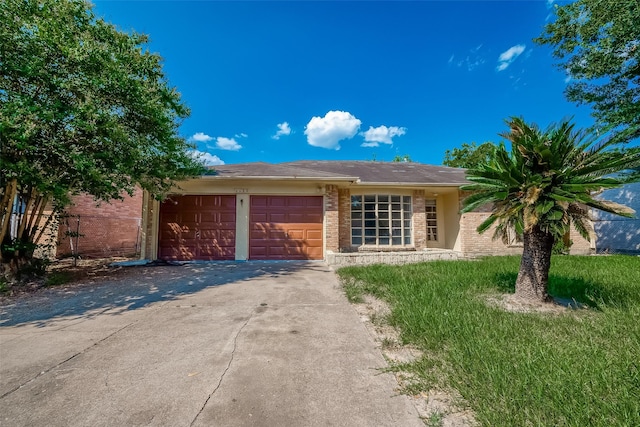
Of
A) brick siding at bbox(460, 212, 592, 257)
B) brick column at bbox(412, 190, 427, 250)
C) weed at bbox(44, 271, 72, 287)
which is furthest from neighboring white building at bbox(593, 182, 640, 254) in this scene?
weed at bbox(44, 271, 72, 287)

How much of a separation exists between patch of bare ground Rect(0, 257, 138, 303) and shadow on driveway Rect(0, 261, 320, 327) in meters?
0.27

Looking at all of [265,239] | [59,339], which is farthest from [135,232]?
[59,339]

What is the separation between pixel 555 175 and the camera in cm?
411

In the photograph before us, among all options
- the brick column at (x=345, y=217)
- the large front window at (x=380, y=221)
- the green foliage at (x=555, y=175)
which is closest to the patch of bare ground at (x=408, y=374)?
the green foliage at (x=555, y=175)

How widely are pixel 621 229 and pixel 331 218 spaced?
1513 cm

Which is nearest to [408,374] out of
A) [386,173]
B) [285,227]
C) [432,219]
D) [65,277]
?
[285,227]

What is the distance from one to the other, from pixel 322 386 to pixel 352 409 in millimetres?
368

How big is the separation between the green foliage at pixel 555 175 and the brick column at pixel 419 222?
22.6ft

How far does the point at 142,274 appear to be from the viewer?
7520mm

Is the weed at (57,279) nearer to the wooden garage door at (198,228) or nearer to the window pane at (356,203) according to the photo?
the wooden garage door at (198,228)

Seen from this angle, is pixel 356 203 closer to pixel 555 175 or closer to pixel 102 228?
pixel 555 175

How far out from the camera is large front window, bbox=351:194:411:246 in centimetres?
1127

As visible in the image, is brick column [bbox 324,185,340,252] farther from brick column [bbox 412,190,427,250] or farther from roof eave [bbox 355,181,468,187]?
brick column [bbox 412,190,427,250]

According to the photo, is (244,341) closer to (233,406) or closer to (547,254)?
(233,406)
